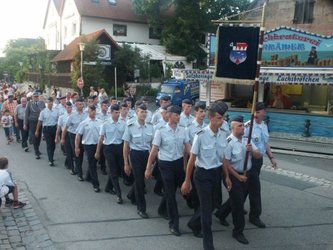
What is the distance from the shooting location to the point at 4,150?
519 inches

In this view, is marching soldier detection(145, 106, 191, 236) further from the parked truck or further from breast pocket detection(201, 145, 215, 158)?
the parked truck

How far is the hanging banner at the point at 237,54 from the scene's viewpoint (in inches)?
245

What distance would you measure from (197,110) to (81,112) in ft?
13.1

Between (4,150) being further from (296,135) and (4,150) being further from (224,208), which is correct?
(296,135)

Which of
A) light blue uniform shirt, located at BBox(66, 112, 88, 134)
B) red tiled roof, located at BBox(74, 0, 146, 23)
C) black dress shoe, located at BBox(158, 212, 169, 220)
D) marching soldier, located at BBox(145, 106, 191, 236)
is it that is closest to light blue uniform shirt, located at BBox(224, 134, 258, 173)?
marching soldier, located at BBox(145, 106, 191, 236)

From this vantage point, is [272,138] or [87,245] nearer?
[87,245]

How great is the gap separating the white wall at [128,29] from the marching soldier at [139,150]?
34301mm

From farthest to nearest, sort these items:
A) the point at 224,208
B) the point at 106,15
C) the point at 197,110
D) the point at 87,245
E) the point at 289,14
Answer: the point at 106,15 → the point at 289,14 → the point at 197,110 → the point at 224,208 → the point at 87,245

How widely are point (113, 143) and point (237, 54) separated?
3045 millimetres

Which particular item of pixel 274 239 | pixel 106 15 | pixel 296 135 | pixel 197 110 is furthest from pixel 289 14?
pixel 106 15

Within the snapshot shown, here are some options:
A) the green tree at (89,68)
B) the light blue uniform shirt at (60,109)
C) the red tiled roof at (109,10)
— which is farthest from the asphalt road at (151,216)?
the red tiled roof at (109,10)

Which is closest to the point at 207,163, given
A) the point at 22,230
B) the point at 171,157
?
the point at 171,157

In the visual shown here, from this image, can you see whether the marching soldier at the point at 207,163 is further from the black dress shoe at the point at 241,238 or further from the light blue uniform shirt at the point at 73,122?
the light blue uniform shirt at the point at 73,122

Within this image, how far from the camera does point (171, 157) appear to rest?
615cm
